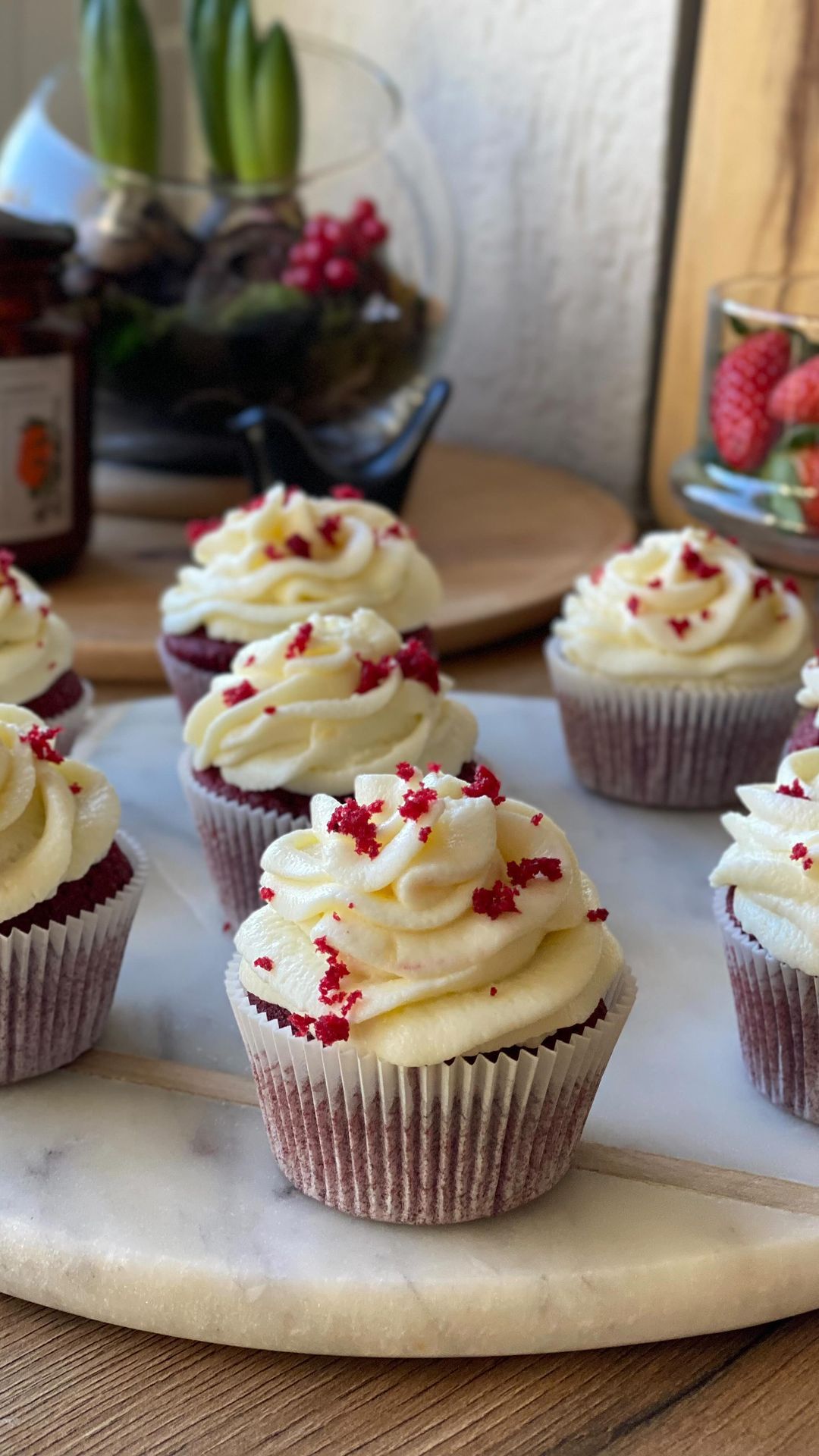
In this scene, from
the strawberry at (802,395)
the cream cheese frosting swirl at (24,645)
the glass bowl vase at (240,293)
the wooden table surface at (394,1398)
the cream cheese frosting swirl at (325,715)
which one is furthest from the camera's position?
the glass bowl vase at (240,293)

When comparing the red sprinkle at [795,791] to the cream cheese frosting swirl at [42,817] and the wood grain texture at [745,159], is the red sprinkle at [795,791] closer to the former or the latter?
the cream cheese frosting swirl at [42,817]

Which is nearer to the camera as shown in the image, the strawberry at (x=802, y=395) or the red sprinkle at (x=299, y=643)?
the red sprinkle at (x=299, y=643)

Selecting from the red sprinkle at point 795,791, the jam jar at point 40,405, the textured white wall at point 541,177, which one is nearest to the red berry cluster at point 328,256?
the jam jar at point 40,405

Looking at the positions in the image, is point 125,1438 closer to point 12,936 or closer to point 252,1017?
point 252,1017

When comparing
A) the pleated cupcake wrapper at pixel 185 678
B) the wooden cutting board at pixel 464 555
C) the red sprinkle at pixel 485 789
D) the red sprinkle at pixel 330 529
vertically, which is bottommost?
the wooden cutting board at pixel 464 555

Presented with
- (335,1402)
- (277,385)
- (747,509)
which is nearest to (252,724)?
(335,1402)

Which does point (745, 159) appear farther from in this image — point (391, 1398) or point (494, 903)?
point (391, 1398)

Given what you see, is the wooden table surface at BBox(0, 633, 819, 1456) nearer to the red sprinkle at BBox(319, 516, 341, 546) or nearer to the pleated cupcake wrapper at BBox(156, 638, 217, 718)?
the pleated cupcake wrapper at BBox(156, 638, 217, 718)
